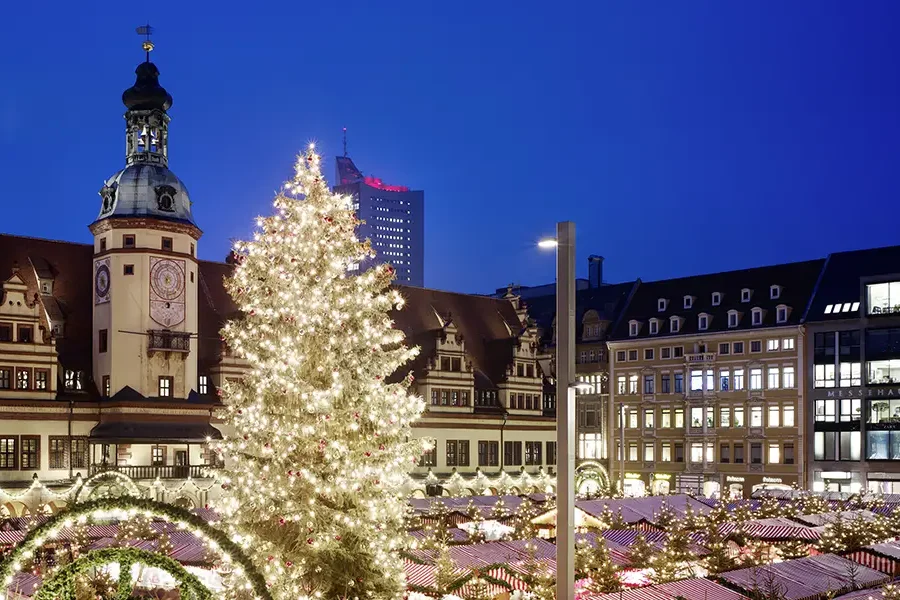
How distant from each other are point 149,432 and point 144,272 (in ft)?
20.3

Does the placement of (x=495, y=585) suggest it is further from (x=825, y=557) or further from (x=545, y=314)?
(x=545, y=314)

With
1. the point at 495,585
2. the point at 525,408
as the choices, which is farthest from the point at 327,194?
the point at 525,408

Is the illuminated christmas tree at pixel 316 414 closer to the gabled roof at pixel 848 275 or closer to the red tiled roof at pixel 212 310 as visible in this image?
the red tiled roof at pixel 212 310

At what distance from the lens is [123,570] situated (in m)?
9.01

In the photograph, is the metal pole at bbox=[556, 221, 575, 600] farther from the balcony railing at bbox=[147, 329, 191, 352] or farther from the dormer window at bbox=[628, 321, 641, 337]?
the dormer window at bbox=[628, 321, 641, 337]

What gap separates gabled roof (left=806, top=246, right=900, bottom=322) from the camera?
193 ft

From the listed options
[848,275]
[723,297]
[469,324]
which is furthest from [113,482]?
[848,275]

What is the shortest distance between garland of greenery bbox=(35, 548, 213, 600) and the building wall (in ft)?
169

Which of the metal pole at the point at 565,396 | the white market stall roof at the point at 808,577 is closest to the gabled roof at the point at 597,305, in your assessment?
the white market stall roof at the point at 808,577

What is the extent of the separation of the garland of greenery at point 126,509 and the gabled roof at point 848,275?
2094 inches

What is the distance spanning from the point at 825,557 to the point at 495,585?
19.6 feet

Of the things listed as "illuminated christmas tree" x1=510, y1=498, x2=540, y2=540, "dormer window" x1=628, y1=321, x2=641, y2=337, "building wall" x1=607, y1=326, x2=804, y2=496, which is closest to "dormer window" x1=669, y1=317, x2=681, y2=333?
"building wall" x1=607, y1=326, x2=804, y2=496

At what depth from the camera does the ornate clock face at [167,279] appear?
45.9 meters

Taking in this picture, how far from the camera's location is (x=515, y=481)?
58875 millimetres
